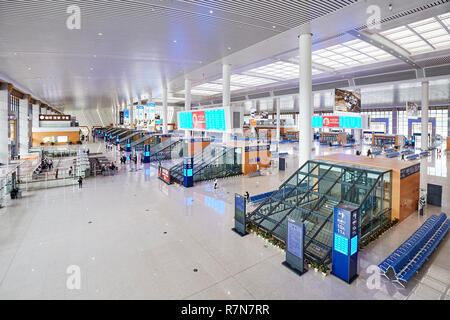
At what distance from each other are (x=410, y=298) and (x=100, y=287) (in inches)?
264

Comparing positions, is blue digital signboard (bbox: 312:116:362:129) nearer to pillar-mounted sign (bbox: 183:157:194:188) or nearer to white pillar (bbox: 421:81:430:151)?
pillar-mounted sign (bbox: 183:157:194:188)

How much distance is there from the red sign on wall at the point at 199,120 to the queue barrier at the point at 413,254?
10381 millimetres

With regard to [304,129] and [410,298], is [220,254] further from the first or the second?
[304,129]

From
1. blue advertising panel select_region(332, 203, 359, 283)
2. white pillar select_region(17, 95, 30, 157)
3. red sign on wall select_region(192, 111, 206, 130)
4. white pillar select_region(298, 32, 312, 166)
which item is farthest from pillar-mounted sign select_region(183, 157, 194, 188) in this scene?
white pillar select_region(17, 95, 30, 157)

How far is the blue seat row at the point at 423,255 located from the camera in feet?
18.6

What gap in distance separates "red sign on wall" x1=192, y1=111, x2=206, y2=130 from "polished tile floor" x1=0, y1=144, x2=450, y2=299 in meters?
4.71

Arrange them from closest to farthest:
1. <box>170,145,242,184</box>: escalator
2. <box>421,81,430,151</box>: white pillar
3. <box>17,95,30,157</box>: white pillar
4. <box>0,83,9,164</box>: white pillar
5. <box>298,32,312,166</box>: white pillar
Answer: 1. <box>298,32,312,166</box>: white pillar
2. <box>170,145,242,184</box>: escalator
3. <box>0,83,9,164</box>: white pillar
4. <box>421,81,430,151</box>: white pillar
5. <box>17,95,30,157</box>: white pillar

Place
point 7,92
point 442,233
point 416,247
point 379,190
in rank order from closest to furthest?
point 416,247, point 442,233, point 379,190, point 7,92

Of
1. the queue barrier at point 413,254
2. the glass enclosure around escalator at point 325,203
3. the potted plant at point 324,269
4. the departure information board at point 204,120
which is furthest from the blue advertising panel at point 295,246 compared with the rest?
the departure information board at point 204,120

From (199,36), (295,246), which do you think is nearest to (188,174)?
(199,36)

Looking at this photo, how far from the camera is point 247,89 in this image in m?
32.1

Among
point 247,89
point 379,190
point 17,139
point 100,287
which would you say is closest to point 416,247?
point 379,190

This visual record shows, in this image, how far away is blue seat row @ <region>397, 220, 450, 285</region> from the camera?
18.6ft

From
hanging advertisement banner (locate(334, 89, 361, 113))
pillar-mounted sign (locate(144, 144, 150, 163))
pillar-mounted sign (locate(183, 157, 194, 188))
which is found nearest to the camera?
hanging advertisement banner (locate(334, 89, 361, 113))
